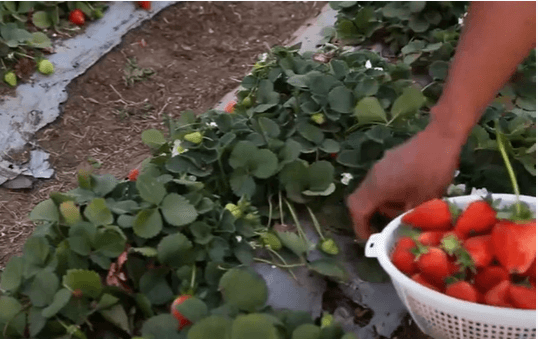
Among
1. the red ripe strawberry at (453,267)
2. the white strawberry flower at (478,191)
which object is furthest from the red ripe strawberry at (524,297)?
the white strawberry flower at (478,191)

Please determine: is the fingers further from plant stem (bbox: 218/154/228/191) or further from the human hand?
plant stem (bbox: 218/154/228/191)

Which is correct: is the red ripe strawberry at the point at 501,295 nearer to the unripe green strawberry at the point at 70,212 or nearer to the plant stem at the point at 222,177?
the plant stem at the point at 222,177

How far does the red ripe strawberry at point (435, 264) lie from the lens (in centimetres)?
136

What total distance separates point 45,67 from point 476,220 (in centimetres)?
247

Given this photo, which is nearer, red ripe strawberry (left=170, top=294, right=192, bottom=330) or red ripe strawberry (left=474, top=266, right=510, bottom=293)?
red ripe strawberry (left=474, top=266, right=510, bottom=293)

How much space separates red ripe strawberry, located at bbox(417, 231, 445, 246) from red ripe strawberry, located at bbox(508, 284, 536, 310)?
7.0 inches

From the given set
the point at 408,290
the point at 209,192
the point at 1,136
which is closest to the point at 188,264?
the point at 209,192

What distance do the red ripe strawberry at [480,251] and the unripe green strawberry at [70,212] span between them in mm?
822

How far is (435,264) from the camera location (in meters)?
1.36

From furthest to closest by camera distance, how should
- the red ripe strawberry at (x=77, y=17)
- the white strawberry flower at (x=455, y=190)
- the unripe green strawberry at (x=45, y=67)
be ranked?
the red ripe strawberry at (x=77, y=17), the unripe green strawberry at (x=45, y=67), the white strawberry flower at (x=455, y=190)

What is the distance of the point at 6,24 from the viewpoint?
10.8ft

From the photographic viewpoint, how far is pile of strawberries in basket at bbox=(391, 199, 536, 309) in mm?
1312

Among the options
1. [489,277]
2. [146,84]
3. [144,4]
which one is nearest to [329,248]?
[489,277]

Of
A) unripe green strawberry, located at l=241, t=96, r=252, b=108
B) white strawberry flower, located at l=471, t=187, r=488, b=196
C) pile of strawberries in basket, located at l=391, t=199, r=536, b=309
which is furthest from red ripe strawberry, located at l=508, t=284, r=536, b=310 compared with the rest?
unripe green strawberry, located at l=241, t=96, r=252, b=108
